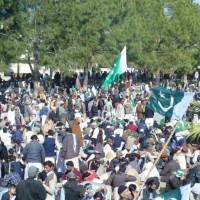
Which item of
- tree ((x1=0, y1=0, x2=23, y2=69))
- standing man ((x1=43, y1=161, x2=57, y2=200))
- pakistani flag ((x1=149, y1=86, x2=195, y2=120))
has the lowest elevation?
standing man ((x1=43, y1=161, x2=57, y2=200))

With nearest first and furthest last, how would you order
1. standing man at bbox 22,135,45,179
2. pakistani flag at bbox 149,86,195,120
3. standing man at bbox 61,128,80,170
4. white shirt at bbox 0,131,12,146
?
pakistani flag at bbox 149,86,195,120, standing man at bbox 22,135,45,179, standing man at bbox 61,128,80,170, white shirt at bbox 0,131,12,146

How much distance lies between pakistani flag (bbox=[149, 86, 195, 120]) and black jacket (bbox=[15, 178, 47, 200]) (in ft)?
10.6

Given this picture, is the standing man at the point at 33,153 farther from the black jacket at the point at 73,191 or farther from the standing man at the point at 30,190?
the standing man at the point at 30,190

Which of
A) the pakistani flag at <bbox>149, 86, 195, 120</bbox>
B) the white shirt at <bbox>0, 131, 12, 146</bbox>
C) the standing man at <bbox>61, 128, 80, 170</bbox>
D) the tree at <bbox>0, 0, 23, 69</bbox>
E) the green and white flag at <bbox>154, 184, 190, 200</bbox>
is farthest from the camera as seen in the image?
the tree at <bbox>0, 0, 23, 69</bbox>

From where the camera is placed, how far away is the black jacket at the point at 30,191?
1119cm

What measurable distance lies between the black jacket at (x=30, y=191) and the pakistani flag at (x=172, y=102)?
10.6 feet

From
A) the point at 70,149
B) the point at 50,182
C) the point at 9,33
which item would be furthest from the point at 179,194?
the point at 9,33

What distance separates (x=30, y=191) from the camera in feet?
37.0

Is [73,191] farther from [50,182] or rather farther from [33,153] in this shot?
[33,153]

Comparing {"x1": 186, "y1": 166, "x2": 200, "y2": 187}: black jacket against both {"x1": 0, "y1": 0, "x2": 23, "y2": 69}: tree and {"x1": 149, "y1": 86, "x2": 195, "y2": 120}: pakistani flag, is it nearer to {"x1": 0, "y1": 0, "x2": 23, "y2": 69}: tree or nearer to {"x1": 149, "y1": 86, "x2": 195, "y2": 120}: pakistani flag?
{"x1": 149, "y1": 86, "x2": 195, "y2": 120}: pakistani flag

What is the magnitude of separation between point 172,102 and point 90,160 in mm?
3166

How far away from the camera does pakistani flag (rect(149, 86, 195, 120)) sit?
13320 mm

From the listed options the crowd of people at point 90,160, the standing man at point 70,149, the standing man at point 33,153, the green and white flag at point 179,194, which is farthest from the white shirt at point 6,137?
the green and white flag at point 179,194

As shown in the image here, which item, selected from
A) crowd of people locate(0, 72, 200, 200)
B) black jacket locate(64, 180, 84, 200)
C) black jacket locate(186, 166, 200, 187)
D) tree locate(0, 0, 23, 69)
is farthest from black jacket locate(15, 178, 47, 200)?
tree locate(0, 0, 23, 69)
